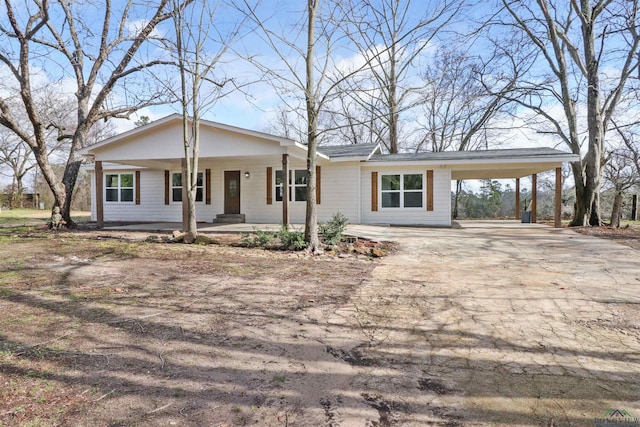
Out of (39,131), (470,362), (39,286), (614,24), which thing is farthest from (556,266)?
(39,131)

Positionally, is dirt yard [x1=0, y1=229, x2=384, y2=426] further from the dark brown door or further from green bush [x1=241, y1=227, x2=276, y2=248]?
the dark brown door

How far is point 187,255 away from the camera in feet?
22.8

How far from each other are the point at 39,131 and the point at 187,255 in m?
7.62

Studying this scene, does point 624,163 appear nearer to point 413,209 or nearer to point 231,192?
point 413,209

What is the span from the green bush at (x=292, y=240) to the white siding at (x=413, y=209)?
6244 millimetres

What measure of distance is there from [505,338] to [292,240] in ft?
17.6

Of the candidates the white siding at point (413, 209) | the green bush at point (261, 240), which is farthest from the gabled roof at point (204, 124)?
the white siding at point (413, 209)

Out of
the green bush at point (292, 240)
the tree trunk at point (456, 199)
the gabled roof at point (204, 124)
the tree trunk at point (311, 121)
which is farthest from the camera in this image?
the tree trunk at point (456, 199)

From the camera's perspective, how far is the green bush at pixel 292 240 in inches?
300

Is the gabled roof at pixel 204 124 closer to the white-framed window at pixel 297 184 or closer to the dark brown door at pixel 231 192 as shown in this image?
the white-framed window at pixel 297 184

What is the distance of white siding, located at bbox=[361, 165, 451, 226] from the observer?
520 inches

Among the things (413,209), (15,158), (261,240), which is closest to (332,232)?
(261,240)

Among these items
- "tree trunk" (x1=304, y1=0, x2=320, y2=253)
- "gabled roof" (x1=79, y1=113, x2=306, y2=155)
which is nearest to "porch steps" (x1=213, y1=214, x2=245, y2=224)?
"gabled roof" (x1=79, y1=113, x2=306, y2=155)

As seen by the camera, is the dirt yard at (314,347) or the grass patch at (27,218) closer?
the dirt yard at (314,347)
